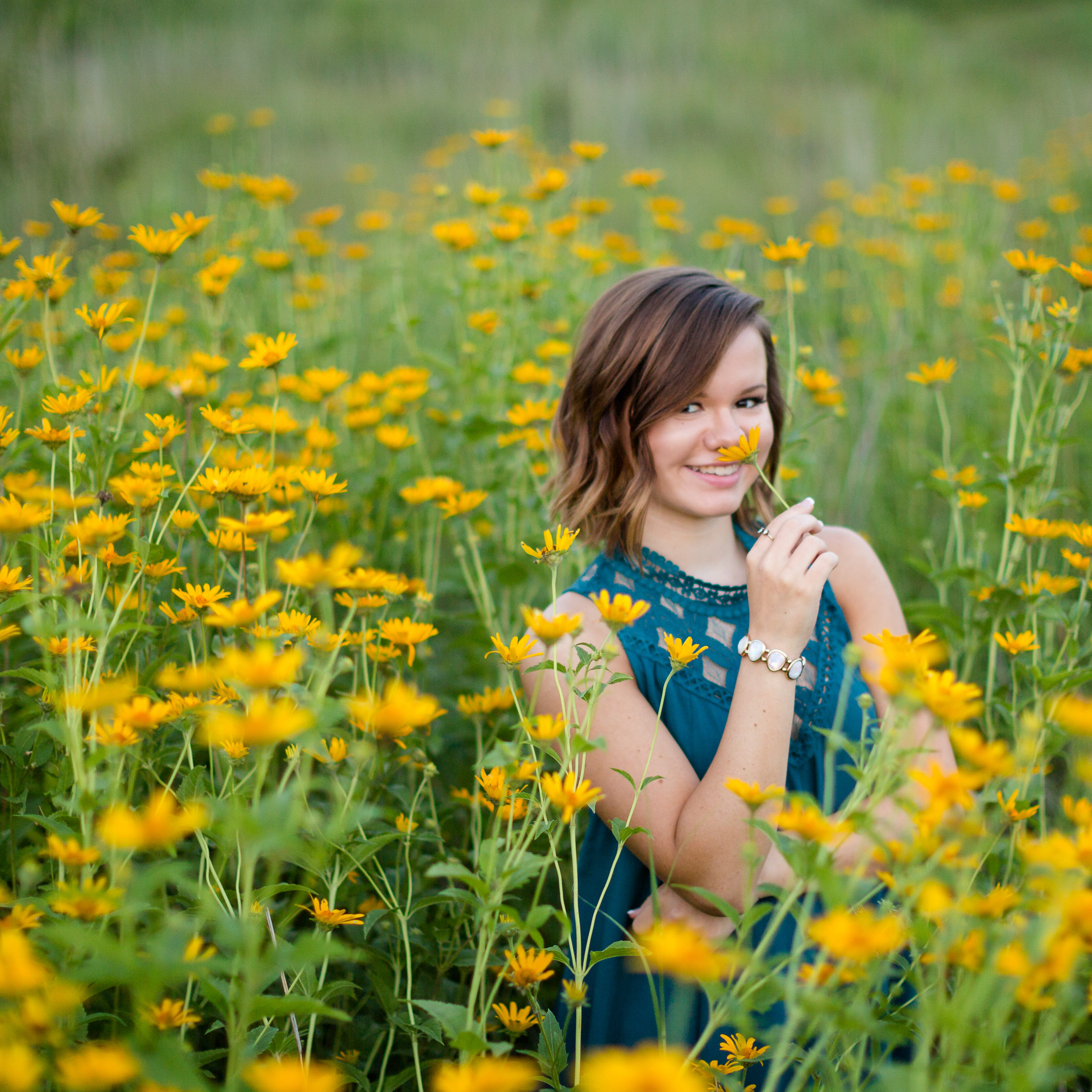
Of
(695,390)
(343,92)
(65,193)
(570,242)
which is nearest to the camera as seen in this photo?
(695,390)

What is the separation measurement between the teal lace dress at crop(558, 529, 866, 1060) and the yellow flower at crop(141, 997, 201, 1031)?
695 millimetres

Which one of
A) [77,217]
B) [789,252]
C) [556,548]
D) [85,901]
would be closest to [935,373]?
[789,252]

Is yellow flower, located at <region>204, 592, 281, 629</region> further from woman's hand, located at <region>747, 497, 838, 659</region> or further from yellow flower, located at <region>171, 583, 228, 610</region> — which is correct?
woman's hand, located at <region>747, 497, 838, 659</region>

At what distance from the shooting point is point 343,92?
232 inches

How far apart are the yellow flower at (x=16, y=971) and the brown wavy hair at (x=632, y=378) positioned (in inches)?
49.0

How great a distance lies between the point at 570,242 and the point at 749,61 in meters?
4.55

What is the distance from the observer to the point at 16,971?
2.25ft

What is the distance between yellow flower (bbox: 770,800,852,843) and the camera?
2.69 feet

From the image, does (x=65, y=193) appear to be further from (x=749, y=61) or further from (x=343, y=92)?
(x=749, y=61)

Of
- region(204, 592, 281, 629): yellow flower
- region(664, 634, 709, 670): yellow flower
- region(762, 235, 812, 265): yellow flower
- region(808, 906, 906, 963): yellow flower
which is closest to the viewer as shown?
region(808, 906, 906, 963): yellow flower

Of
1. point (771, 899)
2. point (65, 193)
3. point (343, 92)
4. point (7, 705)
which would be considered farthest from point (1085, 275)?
point (343, 92)

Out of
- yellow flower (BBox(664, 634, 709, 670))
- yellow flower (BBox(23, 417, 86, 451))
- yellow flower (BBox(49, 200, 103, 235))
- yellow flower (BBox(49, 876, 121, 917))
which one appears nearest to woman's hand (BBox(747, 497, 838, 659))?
yellow flower (BBox(664, 634, 709, 670))

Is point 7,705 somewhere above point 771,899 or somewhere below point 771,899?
above

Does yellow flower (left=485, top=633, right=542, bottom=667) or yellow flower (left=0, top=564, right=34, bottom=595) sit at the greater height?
yellow flower (left=0, top=564, right=34, bottom=595)
